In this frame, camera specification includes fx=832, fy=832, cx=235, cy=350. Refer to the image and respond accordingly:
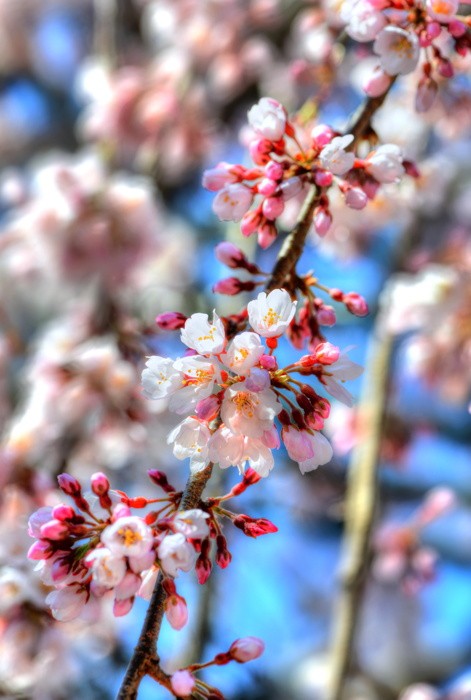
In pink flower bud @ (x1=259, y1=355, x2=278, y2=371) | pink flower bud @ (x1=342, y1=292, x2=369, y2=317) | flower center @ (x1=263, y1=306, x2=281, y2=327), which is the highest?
pink flower bud @ (x1=342, y1=292, x2=369, y2=317)

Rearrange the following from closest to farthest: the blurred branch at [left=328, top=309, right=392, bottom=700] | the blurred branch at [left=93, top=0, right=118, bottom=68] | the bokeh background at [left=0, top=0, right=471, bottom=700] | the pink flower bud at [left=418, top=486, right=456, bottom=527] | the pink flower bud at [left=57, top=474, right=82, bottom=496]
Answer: the pink flower bud at [left=57, top=474, right=82, bottom=496] < the bokeh background at [left=0, top=0, right=471, bottom=700] < the blurred branch at [left=328, top=309, right=392, bottom=700] < the pink flower bud at [left=418, top=486, right=456, bottom=527] < the blurred branch at [left=93, top=0, right=118, bottom=68]

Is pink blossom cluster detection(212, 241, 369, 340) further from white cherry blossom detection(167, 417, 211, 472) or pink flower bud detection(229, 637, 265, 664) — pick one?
pink flower bud detection(229, 637, 265, 664)

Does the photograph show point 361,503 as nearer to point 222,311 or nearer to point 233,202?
point 222,311

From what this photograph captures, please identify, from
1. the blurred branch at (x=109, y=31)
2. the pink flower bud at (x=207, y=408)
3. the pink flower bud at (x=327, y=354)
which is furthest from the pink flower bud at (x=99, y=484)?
the blurred branch at (x=109, y=31)

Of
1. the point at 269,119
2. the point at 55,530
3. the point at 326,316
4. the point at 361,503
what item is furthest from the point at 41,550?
the point at 361,503

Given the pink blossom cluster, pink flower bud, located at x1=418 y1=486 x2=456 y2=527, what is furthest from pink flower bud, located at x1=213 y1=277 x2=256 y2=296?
pink flower bud, located at x1=418 y1=486 x2=456 y2=527

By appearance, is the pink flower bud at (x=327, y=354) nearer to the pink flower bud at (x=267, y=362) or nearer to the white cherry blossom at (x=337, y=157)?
the pink flower bud at (x=267, y=362)
